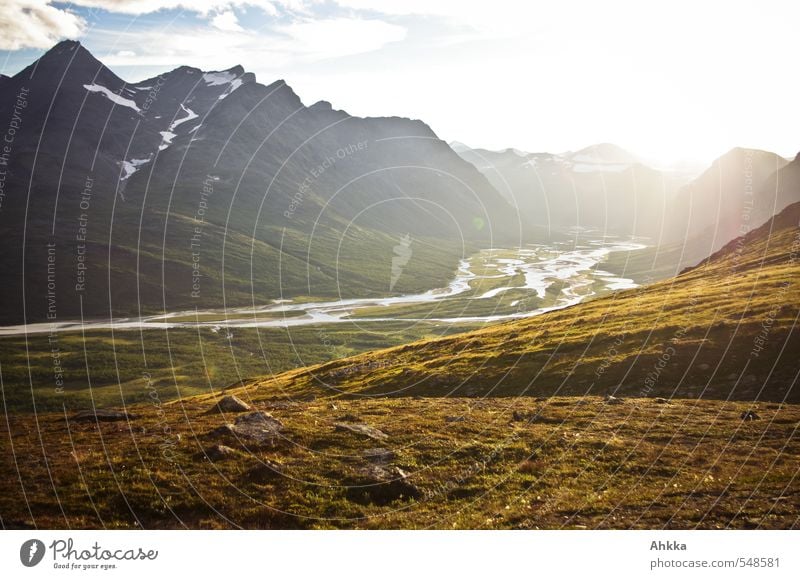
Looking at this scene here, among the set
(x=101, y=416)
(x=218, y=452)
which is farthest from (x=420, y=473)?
(x=101, y=416)

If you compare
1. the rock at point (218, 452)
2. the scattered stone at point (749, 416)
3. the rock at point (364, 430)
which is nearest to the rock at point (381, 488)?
the rock at point (364, 430)

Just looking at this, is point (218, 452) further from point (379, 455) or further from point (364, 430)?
point (364, 430)

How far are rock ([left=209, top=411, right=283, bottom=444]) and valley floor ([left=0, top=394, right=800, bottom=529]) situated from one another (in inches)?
10.2

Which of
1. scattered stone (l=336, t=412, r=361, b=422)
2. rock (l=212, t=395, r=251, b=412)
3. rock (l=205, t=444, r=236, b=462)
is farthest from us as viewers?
rock (l=212, t=395, r=251, b=412)

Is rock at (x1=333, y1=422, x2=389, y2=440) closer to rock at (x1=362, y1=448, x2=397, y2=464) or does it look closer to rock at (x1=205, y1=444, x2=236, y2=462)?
rock at (x1=362, y1=448, x2=397, y2=464)

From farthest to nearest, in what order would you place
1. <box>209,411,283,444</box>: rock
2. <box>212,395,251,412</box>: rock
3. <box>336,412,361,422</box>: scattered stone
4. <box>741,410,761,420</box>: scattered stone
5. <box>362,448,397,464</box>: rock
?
1. <box>212,395,251,412</box>: rock
2. <box>336,412,361,422</box>: scattered stone
3. <box>741,410,761,420</box>: scattered stone
4. <box>209,411,283,444</box>: rock
5. <box>362,448,397,464</box>: rock

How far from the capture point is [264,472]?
2686 centimetres

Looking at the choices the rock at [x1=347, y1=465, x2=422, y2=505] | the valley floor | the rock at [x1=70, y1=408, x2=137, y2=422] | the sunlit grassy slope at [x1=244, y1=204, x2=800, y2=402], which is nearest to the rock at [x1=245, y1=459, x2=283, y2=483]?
the valley floor

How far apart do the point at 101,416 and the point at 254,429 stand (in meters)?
18.0

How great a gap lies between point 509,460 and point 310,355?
14632 cm

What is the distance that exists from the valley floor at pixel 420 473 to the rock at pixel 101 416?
5.99ft

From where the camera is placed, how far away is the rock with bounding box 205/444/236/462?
28.3 meters

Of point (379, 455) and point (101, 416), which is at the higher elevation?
point (379, 455)

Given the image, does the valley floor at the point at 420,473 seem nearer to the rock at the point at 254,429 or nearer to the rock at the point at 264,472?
the rock at the point at 264,472
